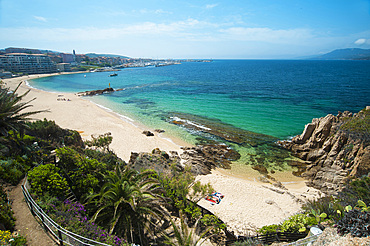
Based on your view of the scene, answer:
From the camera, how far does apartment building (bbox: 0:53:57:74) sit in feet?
395

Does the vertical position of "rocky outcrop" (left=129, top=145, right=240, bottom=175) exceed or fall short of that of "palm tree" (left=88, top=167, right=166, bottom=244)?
it falls short

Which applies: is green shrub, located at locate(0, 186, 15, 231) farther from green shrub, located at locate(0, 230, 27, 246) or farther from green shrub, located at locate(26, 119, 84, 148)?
green shrub, located at locate(26, 119, 84, 148)

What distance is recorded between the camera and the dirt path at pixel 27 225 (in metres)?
6.13

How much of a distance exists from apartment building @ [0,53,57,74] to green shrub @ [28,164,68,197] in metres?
152

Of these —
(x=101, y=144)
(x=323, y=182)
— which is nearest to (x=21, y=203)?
(x=101, y=144)

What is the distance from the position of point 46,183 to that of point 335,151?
78.1 feet

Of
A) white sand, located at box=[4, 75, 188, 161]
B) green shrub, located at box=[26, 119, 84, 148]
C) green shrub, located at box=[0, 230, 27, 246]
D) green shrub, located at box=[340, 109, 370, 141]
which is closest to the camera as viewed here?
green shrub, located at box=[0, 230, 27, 246]

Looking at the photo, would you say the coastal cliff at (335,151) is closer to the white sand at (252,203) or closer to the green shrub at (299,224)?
the white sand at (252,203)

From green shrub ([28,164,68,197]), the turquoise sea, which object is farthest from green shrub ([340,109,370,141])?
green shrub ([28,164,68,197])

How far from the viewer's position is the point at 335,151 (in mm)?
19469

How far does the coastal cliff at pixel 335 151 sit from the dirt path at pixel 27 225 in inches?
775

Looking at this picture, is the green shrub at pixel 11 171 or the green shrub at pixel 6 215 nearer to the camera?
the green shrub at pixel 6 215

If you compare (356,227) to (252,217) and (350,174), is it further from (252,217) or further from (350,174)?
(350,174)

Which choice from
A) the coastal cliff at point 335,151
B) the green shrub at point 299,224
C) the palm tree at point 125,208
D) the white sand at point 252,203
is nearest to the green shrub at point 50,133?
the palm tree at point 125,208
